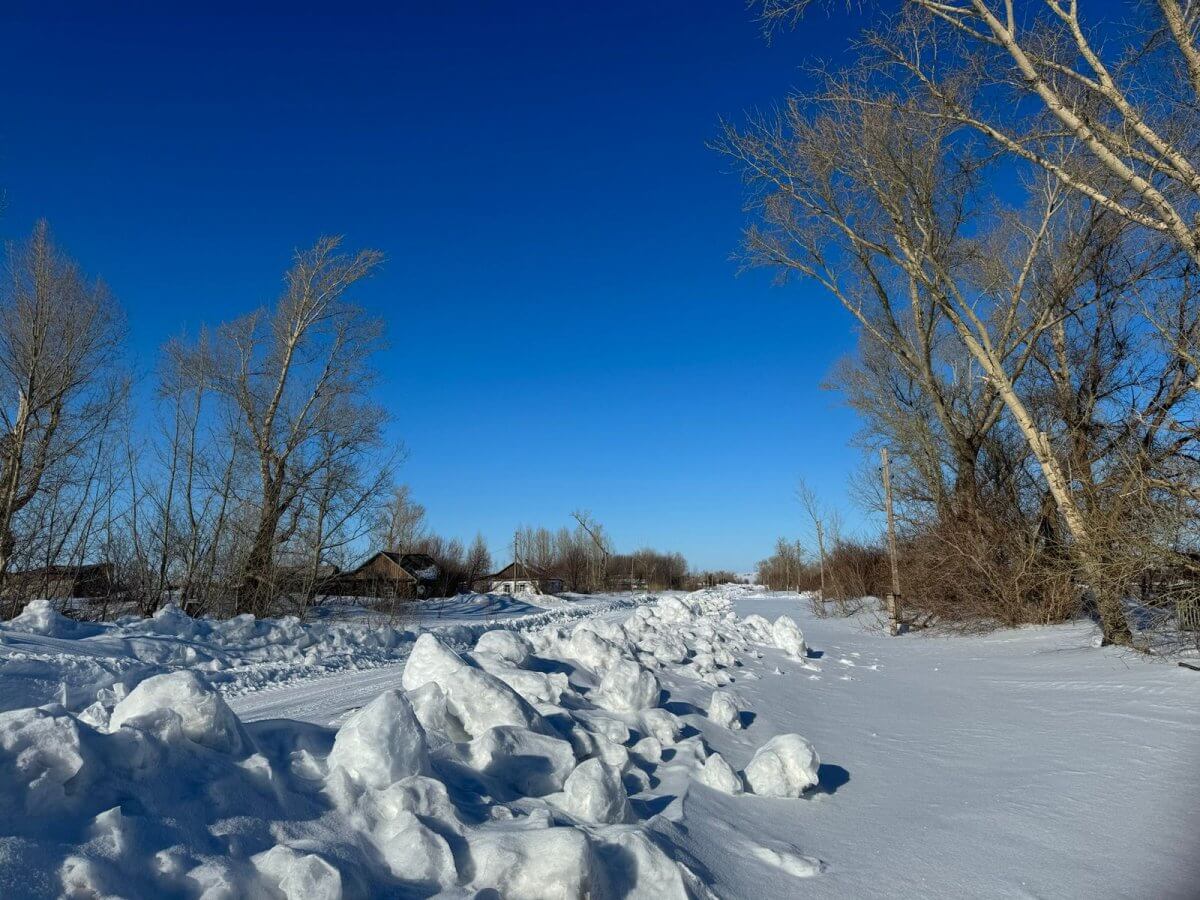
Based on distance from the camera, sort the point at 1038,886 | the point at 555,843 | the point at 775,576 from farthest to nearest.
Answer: the point at 775,576
the point at 1038,886
the point at 555,843

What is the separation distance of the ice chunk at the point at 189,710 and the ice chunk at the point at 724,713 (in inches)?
132

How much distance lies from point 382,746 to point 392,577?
21502 mm

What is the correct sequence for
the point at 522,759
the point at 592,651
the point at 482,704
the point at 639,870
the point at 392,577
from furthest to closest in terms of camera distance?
the point at 392,577, the point at 592,651, the point at 482,704, the point at 522,759, the point at 639,870

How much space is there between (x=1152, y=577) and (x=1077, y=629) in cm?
309

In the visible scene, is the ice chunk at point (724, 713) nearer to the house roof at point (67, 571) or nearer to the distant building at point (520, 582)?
the house roof at point (67, 571)

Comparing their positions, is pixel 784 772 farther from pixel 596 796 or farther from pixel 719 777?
pixel 596 796

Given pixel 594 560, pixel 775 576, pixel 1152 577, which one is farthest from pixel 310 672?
pixel 775 576

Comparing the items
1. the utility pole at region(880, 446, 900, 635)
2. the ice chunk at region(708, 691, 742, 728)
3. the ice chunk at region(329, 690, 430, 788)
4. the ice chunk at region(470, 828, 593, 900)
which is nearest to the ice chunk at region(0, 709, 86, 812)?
the ice chunk at region(329, 690, 430, 788)

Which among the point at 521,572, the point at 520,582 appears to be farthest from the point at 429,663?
the point at 521,572

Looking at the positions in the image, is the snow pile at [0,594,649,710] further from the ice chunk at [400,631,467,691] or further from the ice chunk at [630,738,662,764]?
the ice chunk at [400,631,467,691]

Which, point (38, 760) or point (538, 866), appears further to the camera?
point (538, 866)

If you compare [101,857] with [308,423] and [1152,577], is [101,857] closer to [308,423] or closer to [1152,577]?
[1152,577]

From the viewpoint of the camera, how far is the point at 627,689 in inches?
186

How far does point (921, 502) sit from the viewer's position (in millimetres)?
15977
